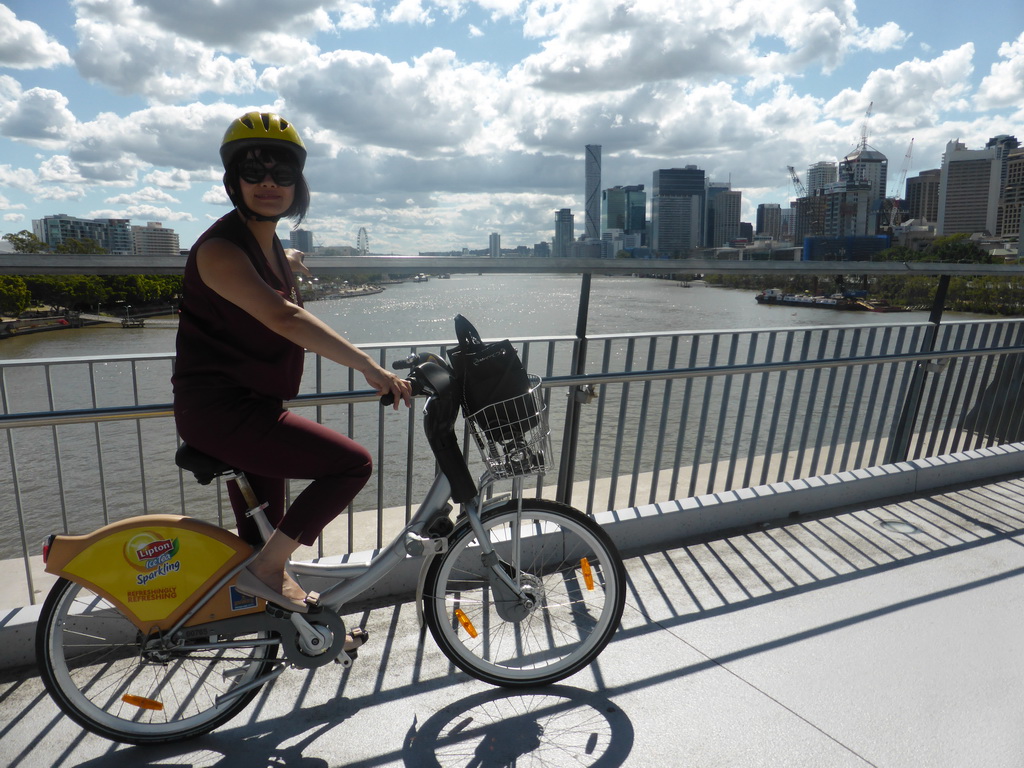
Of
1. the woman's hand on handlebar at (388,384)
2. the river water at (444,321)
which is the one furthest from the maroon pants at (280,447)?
the river water at (444,321)

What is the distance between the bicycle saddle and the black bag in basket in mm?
712

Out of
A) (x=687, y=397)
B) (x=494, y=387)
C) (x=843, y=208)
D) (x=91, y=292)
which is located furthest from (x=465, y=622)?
(x=843, y=208)

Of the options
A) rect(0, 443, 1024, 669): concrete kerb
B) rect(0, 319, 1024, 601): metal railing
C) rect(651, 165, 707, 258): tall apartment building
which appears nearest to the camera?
rect(0, 319, 1024, 601): metal railing

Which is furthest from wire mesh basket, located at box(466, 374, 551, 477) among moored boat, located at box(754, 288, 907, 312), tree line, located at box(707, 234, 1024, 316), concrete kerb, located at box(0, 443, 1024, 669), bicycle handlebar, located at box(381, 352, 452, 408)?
moored boat, located at box(754, 288, 907, 312)

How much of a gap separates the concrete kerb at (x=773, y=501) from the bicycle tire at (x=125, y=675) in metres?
0.54

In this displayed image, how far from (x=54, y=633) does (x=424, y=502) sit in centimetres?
111

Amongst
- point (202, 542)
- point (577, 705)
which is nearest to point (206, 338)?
point (202, 542)

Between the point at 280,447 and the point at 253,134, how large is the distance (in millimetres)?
845

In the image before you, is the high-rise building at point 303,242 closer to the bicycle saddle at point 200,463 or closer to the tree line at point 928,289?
the bicycle saddle at point 200,463

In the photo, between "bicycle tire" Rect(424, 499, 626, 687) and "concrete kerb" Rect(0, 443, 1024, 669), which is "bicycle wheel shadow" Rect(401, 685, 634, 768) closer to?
A: "bicycle tire" Rect(424, 499, 626, 687)

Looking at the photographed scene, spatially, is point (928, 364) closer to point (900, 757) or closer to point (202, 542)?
point (900, 757)

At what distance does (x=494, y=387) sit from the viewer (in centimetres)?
213

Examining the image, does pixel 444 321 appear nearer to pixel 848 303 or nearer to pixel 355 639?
pixel 848 303

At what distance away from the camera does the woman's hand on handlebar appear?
1988 mm
